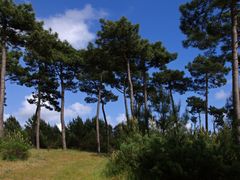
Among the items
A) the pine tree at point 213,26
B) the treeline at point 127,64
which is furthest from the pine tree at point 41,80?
the pine tree at point 213,26

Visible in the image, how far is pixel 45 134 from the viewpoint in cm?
3438

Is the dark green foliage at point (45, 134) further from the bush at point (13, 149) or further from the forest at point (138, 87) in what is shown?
the bush at point (13, 149)

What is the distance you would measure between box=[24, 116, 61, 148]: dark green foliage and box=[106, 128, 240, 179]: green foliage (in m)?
25.2

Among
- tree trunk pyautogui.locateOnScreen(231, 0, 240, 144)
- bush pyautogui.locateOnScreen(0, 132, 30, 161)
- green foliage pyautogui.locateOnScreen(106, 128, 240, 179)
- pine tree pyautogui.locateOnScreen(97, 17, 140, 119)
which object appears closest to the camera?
green foliage pyautogui.locateOnScreen(106, 128, 240, 179)

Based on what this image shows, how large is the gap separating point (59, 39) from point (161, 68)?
9.23m

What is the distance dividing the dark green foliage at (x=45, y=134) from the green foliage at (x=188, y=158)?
25.2m

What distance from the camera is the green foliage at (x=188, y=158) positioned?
22.0 ft

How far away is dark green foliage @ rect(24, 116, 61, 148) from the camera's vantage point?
1293 inches

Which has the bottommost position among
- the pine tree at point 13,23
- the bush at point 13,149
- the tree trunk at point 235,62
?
the bush at point 13,149

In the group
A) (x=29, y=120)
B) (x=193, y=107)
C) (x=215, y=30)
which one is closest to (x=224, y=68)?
(x=193, y=107)

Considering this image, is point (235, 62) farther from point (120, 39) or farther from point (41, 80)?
point (41, 80)

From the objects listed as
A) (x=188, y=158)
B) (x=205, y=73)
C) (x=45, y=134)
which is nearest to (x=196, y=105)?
(x=205, y=73)

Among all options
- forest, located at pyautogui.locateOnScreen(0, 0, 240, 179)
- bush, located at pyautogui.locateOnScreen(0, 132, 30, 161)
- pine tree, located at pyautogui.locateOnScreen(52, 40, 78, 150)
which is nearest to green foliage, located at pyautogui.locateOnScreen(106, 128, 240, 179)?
forest, located at pyautogui.locateOnScreen(0, 0, 240, 179)

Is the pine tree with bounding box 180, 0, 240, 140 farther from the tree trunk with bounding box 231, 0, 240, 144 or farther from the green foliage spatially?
the green foliage
